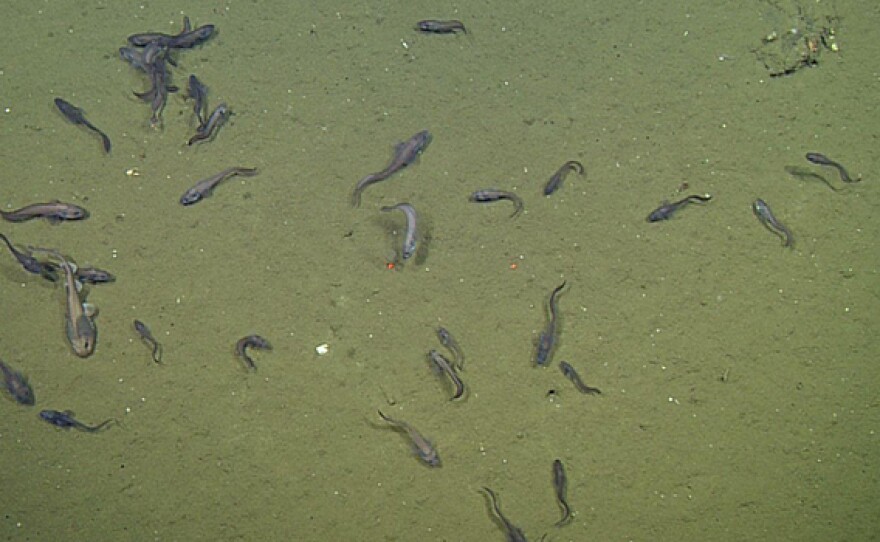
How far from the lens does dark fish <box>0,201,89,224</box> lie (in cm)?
307

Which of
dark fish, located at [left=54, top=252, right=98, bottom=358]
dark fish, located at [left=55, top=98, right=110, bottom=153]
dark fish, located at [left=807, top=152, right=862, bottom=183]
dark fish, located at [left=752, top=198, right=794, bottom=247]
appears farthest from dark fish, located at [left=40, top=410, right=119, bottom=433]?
dark fish, located at [left=807, top=152, right=862, bottom=183]

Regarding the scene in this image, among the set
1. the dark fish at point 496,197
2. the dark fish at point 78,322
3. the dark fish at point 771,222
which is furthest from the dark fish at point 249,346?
the dark fish at point 771,222

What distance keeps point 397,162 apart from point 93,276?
127cm

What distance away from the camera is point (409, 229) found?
3.07m

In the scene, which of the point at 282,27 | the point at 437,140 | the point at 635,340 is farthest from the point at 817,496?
the point at 282,27

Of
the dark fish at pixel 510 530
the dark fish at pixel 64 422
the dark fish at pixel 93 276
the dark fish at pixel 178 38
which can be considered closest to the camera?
the dark fish at pixel 510 530

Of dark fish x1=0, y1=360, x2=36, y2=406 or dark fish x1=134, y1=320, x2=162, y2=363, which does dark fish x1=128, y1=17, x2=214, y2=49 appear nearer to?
dark fish x1=134, y1=320, x2=162, y2=363

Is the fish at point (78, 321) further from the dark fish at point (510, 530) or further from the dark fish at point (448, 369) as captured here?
the dark fish at point (510, 530)

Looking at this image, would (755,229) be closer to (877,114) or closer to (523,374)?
(877,114)

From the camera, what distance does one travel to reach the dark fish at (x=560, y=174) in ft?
10.3

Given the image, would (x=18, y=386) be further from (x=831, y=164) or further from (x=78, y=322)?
(x=831, y=164)

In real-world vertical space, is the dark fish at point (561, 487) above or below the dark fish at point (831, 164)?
below

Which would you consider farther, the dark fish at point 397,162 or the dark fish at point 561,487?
the dark fish at point 397,162

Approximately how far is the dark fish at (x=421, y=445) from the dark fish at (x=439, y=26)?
5.56ft
